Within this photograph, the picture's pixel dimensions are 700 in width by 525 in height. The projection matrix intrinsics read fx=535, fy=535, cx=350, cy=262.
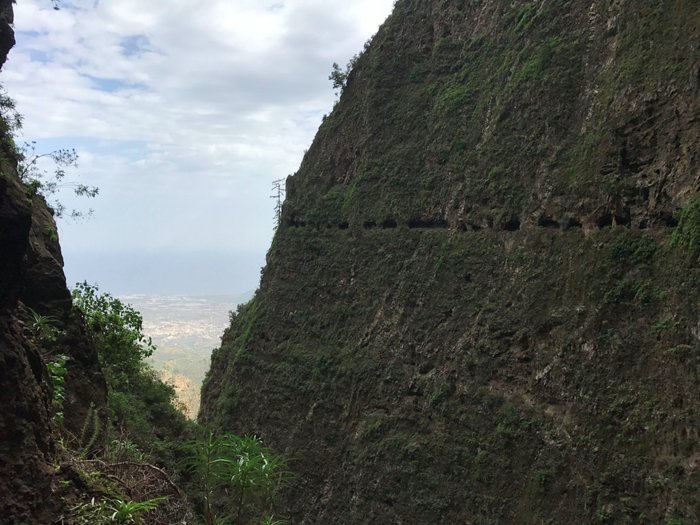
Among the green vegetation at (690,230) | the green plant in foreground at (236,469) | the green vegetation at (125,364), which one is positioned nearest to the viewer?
the green plant in foreground at (236,469)

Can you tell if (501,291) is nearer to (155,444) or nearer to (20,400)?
(155,444)

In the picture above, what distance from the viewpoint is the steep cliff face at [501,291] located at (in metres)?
15.3

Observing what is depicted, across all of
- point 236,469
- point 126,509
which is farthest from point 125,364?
point 126,509

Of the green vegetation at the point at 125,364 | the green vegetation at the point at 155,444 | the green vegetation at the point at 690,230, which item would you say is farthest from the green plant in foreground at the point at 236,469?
the green vegetation at the point at 690,230

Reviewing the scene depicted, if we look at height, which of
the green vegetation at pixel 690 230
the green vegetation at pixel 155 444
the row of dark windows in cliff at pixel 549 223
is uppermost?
the row of dark windows in cliff at pixel 549 223

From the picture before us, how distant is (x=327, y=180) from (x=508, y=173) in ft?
47.2

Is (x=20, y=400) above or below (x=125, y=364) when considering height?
above

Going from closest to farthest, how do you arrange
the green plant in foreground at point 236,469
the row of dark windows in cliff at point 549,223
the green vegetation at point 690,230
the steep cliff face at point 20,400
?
1. the steep cliff face at point 20,400
2. the green plant in foreground at point 236,469
3. the green vegetation at point 690,230
4. the row of dark windows in cliff at point 549,223

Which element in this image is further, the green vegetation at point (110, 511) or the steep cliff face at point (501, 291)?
the steep cliff face at point (501, 291)

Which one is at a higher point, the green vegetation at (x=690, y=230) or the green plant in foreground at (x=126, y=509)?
the green vegetation at (x=690, y=230)

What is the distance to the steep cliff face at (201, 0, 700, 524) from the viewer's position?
50.3 feet

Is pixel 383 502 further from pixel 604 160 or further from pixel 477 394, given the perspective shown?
pixel 604 160

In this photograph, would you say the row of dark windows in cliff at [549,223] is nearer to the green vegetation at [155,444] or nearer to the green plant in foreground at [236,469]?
the green vegetation at [155,444]

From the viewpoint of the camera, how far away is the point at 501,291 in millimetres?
20312
